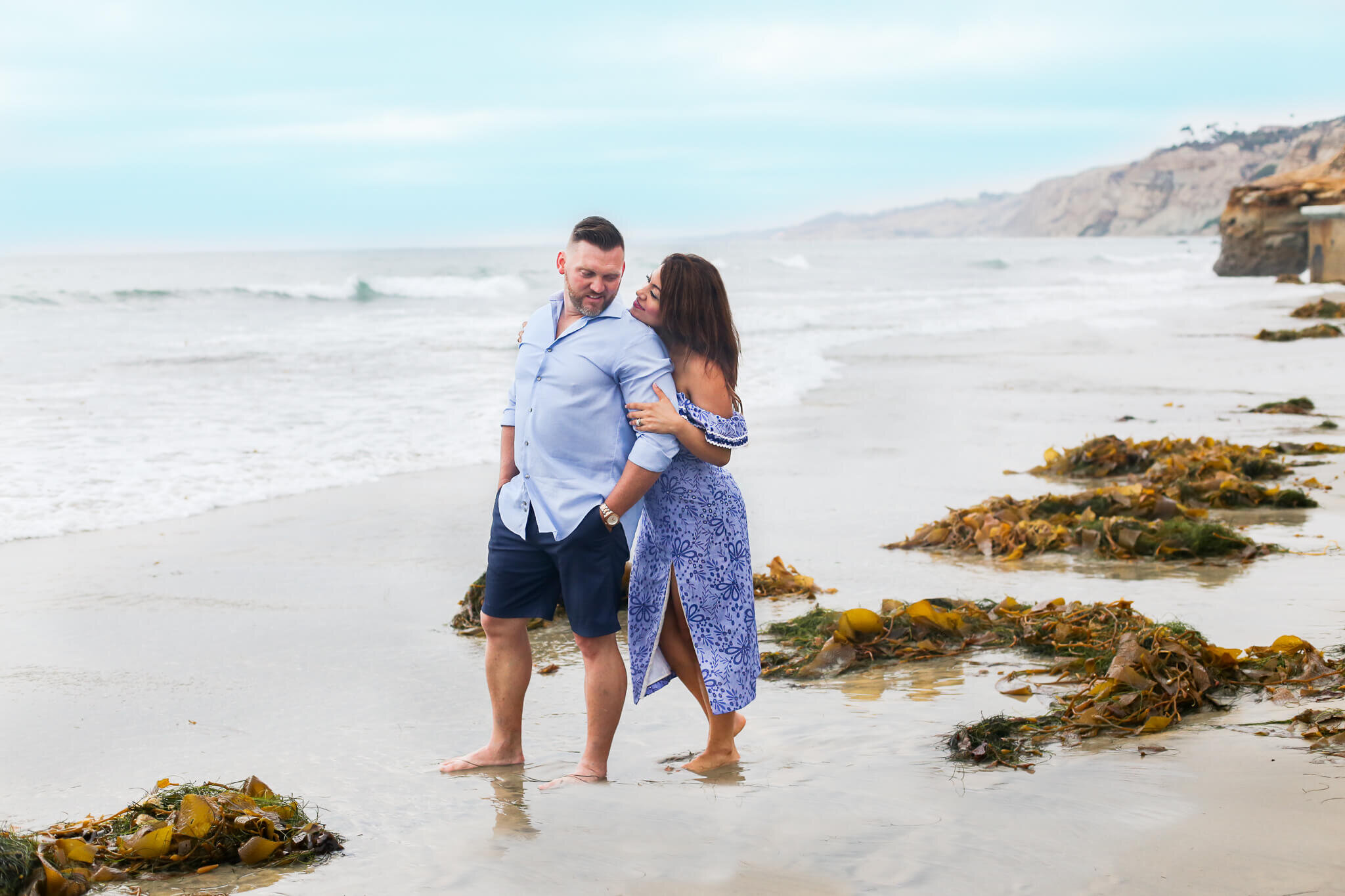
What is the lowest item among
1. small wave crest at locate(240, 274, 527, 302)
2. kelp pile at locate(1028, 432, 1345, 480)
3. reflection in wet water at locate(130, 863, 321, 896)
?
reflection in wet water at locate(130, 863, 321, 896)

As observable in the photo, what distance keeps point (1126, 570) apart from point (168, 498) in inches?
249

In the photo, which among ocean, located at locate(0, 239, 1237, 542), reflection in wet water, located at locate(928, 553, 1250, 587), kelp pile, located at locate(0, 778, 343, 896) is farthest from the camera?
ocean, located at locate(0, 239, 1237, 542)

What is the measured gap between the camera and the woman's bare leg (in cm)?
353

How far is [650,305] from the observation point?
3439 mm

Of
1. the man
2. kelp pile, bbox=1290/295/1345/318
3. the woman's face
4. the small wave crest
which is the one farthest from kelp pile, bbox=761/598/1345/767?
the small wave crest

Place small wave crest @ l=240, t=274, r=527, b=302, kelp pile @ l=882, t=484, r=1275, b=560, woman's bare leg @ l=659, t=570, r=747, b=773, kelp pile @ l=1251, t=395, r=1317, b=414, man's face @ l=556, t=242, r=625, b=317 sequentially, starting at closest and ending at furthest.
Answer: man's face @ l=556, t=242, r=625, b=317
woman's bare leg @ l=659, t=570, r=747, b=773
kelp pile @ l=882, t=484, r=1275, b=560
kelp pile @ l=1251, t=395, r=1317, b=414
small wave crest @ l=240, t=274, r=527, b=302

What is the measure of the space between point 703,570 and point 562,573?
1.39 ft

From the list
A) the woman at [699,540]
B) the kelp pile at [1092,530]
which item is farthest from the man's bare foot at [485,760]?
the kelp pile at [1092,530]

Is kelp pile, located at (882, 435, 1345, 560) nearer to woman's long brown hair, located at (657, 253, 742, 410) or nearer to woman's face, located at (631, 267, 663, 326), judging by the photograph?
woman's long brown hair, located at (657, 253, 742, 410)

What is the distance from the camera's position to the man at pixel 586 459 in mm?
3344

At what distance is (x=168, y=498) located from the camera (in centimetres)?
839

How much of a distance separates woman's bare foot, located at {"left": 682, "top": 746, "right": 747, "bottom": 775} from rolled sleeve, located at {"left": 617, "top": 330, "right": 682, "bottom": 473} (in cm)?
88

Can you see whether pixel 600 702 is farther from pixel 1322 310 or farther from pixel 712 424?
pixel 1322 310

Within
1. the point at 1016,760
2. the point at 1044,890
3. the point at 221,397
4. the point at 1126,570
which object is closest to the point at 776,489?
the point at 1126,570
